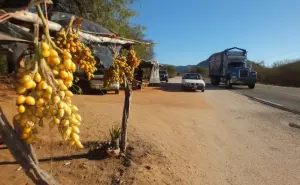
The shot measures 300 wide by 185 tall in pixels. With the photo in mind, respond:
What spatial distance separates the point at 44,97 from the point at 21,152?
486 mm

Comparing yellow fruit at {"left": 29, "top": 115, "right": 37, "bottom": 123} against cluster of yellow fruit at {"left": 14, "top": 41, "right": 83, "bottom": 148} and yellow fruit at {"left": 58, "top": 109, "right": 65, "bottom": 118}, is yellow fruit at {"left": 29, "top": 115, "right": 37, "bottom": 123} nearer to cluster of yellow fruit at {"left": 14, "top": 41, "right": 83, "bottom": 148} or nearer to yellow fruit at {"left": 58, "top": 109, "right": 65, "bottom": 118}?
cluster of yellow fruit at {"left": 14, "top": 41, "right": 83, "bottom": 148}

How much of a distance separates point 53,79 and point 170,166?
14.1 feet

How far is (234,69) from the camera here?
27.2 meters

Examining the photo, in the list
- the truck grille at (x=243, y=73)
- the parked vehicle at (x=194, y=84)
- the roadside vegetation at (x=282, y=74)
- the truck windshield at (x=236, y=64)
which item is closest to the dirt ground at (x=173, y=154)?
the parked vehicle at (x=194, y=84)

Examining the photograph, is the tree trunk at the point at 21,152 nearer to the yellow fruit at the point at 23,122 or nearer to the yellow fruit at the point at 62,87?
the yellow fruit at the point at 23,122

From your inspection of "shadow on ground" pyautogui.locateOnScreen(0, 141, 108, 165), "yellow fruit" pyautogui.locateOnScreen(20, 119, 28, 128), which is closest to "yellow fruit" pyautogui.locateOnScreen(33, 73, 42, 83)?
"yellow fruit" pyautogui.locateOnScreen(20, 119, 28, 128)

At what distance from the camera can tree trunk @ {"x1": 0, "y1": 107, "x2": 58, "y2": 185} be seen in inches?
67.9

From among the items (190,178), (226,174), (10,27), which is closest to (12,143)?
(10,27)

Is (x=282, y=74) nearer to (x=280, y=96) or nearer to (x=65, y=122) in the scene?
(x=280, y=96)

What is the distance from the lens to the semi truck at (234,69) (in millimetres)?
27197

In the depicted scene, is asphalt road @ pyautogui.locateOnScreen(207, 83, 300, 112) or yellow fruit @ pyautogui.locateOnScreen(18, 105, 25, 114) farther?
asphalt road @ pyautogui.locateOnScreen(207, 83, 300, 112)

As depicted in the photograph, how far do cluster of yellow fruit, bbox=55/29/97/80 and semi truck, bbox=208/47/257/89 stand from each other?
25.6 meters

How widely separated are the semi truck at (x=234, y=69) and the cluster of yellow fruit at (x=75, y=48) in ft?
83.9

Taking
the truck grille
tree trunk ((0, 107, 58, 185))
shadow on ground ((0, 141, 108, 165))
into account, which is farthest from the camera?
the truck grille
